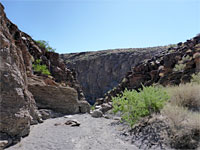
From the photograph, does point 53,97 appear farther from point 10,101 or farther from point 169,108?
point 169,108

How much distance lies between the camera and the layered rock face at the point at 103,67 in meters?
47.2

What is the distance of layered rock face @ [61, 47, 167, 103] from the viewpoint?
47188mm

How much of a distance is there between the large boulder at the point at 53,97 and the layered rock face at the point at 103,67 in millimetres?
38996

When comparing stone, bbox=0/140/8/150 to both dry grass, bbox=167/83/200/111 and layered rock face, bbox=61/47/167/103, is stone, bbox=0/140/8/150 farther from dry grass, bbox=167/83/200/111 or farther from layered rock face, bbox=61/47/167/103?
layered rock face, bbox=61/47/167/103

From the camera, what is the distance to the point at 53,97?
7789 millimetres

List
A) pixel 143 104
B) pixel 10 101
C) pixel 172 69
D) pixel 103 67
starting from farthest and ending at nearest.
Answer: pixel 103 67
pixel 172 69
pixel 143 104
pixel 10 101

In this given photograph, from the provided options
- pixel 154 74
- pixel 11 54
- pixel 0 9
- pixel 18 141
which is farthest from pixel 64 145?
pixel 154 74

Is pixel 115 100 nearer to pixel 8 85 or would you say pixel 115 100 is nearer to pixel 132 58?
pixel 8 85

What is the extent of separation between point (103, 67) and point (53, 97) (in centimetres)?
4461

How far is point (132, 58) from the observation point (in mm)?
46031

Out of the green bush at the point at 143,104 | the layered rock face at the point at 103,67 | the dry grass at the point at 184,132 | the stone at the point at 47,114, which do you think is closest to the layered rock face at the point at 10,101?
the stone at the point at 47,114

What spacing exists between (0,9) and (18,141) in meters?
4.80

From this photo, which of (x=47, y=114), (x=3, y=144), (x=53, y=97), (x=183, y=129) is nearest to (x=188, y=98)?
(x=183, y=129)

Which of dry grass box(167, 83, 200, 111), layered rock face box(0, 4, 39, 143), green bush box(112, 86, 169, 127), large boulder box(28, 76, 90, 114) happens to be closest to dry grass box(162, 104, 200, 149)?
green bush box(112, 86, 169, 127)
